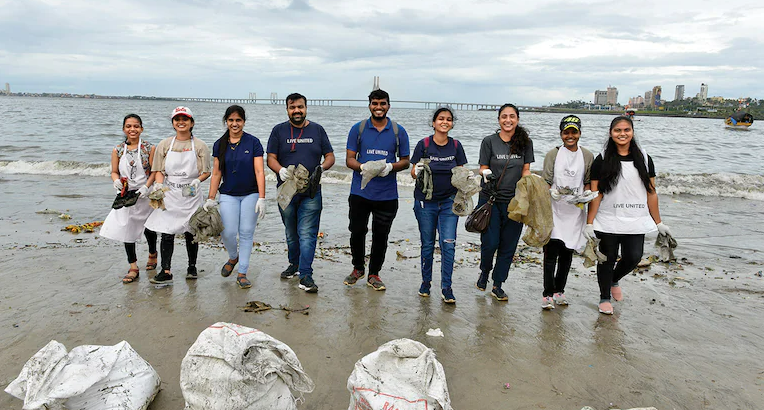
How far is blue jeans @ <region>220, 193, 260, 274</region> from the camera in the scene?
15.3ft

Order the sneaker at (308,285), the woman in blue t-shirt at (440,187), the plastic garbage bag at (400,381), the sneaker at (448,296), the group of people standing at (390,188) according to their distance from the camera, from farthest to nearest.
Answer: the sneaker at (308,285) < the sneaker at (448,296) < the woman in blue t-shirt at (440,187) < the group of people standing at (390,188) < the plastic garbage bag at (400,381)

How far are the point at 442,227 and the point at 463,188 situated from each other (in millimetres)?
441

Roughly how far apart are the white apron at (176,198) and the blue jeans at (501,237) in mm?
2938

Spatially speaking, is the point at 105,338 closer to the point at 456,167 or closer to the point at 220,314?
the point at 220,314

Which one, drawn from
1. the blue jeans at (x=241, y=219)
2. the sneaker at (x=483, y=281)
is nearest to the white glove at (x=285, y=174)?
the blue jeans at (x=241, y=219)

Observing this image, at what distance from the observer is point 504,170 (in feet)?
14.3

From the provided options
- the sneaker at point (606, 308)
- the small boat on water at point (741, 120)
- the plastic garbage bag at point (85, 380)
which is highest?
the small boat on water at point (741, 120)

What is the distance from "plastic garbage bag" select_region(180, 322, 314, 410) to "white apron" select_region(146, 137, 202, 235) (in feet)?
8.52

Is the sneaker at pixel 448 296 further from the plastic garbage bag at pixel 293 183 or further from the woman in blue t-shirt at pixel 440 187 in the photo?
the plastic garbage bag at pixel 293 183

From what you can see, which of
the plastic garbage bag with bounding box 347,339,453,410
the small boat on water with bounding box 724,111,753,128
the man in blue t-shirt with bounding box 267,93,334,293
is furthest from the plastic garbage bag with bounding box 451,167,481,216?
the small boat on water with bounding box 724,111,753,128

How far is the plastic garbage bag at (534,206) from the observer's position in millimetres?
4188

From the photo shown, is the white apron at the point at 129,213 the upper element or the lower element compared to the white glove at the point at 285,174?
lower

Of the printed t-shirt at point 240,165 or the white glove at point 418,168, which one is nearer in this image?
the white glove at point 418,168

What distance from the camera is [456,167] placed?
4301 millimetres
